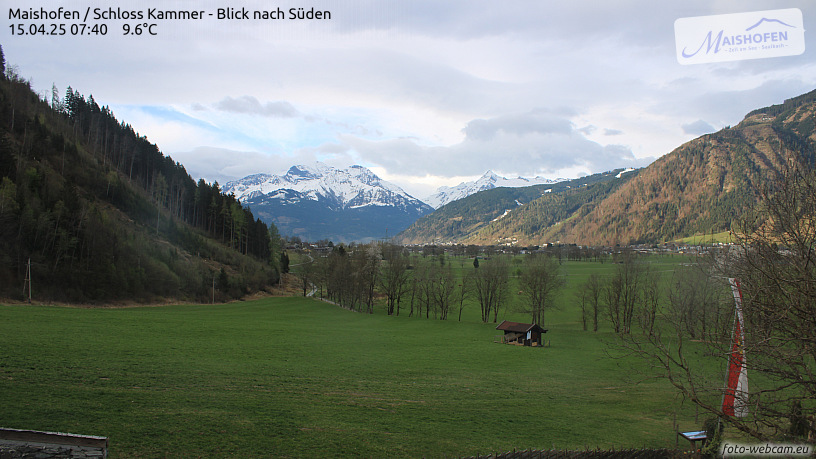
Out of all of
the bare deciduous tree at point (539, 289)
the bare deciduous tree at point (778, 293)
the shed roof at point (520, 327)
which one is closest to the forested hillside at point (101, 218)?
the shed roof at point (520, 327)

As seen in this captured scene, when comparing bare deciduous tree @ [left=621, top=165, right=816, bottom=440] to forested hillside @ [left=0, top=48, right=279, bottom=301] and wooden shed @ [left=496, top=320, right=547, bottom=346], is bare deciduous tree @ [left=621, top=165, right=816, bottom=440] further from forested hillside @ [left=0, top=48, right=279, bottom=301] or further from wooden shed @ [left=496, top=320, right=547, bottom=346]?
forested hillside @ [left=0, top=48, right=279, bottom=301]

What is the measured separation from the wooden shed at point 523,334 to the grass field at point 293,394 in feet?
28.4

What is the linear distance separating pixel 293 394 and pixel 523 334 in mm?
33215

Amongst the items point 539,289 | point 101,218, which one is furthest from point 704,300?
point 101,218

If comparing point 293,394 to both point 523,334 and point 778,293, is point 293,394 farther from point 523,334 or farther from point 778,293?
point 523,334

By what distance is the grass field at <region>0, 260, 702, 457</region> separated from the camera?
12.1 m

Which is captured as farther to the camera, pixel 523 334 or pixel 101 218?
pixel 101 218

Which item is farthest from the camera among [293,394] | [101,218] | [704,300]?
[101,218]

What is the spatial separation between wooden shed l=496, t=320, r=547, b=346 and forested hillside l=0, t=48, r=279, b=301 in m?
46.1

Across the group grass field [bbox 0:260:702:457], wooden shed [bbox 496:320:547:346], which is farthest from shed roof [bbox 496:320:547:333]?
grass field [bbox 0:260:702:457]

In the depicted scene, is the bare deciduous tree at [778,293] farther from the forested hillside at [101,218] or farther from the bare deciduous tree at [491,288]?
the bare deciduous tree at [491,288]

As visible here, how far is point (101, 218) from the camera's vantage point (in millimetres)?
53906

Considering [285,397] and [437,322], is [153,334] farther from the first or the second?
[437,322]

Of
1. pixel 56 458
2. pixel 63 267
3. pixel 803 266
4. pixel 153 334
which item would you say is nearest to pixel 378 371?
pixel 153 334
